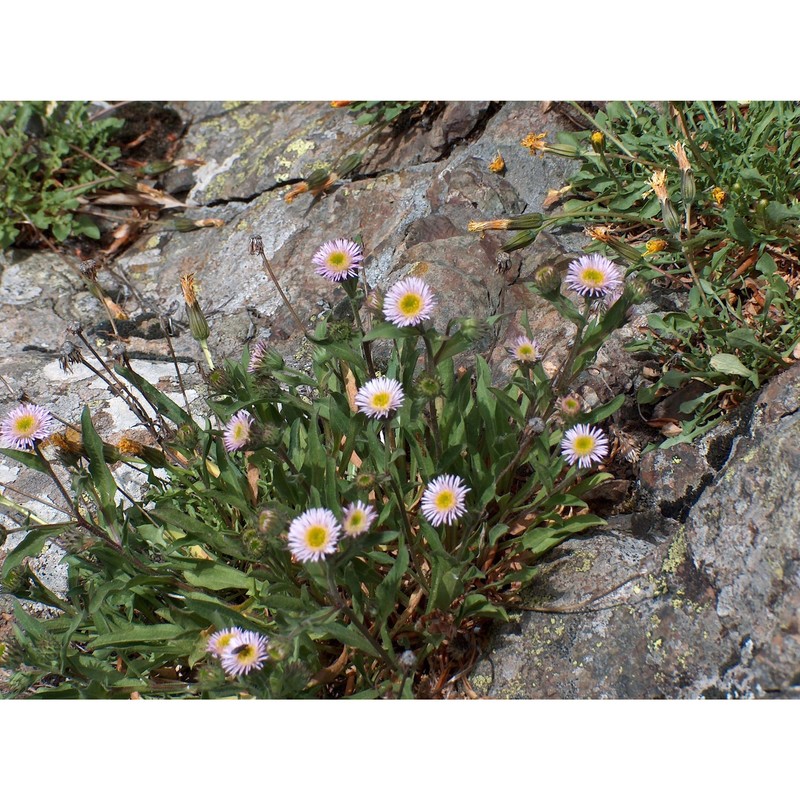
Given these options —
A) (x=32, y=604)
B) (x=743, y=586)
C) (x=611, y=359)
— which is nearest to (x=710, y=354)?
(x=611, y=359)

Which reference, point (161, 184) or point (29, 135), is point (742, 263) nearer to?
point (161, 184)

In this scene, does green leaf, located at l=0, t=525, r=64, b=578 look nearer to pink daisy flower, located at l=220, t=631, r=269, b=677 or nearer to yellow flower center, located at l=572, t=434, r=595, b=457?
pink daisy flower, located at l=220, t=631, r=269, b=677

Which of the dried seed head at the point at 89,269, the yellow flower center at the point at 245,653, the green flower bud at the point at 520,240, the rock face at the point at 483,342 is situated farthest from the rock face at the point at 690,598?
the dried seed head at the point at 89,269

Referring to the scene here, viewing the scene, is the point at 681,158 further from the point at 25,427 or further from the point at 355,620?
the point at 25,427

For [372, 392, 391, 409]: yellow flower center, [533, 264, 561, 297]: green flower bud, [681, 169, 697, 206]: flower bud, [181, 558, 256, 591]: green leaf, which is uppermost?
[681, 169, 697, 206]: flower bud

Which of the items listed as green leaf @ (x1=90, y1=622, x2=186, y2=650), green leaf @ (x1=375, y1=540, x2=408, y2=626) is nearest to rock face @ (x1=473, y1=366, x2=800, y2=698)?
A: green leaf @ (x1=375, y1=540, x2=408, y2=626)

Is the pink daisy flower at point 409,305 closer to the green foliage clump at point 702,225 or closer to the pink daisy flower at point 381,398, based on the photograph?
the pink daisy flower at point 381,398
